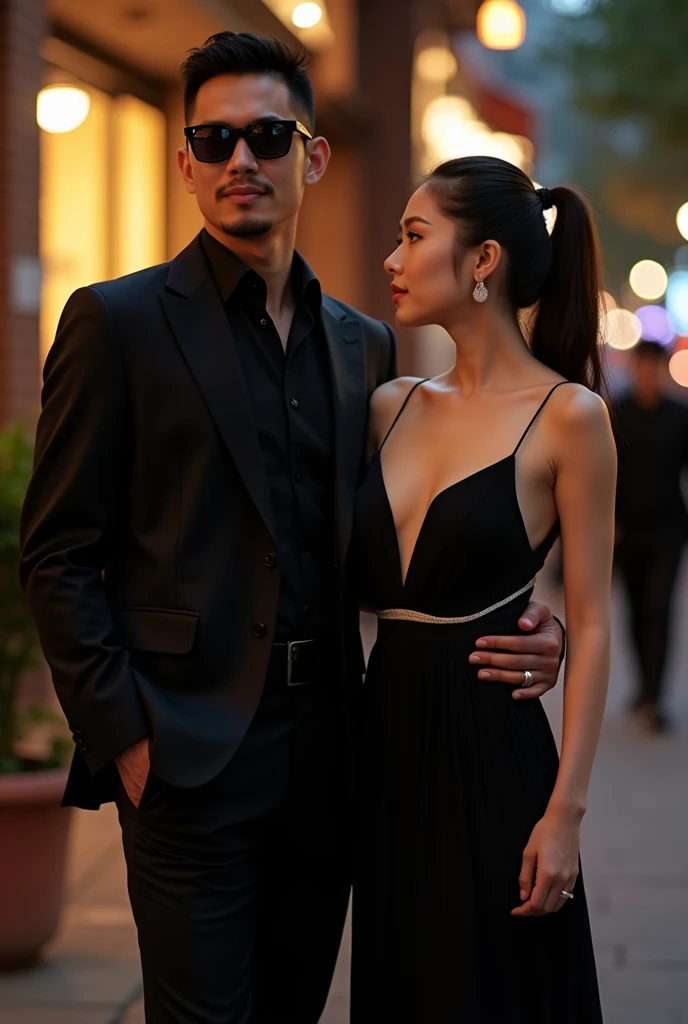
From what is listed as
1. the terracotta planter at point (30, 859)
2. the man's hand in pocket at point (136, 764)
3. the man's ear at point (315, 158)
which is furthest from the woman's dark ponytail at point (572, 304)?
the terracotta planter at point (30, 859)

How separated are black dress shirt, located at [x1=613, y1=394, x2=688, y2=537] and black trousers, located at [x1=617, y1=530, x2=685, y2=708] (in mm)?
85

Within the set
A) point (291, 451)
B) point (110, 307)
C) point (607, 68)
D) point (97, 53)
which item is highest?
point (607, 68)

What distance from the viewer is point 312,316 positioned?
3.29m

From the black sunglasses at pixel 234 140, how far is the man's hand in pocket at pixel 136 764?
1.20 metres

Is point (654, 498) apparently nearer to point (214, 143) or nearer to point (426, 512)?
point (426, 512)

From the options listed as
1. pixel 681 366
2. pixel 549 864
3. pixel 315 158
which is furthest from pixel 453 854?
pixel 681 366

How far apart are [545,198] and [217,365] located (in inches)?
34.5

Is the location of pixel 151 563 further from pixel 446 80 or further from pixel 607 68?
pixel 607 68

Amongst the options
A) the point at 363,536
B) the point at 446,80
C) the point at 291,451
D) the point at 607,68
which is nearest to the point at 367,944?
the point at 363,536

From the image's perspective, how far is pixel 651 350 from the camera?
29.5 ft

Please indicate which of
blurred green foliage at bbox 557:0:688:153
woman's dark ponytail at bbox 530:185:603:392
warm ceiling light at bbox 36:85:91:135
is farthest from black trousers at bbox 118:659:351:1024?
blurred green foliage at bbox 557:0:688:153

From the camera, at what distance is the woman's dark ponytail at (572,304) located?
10.6ft

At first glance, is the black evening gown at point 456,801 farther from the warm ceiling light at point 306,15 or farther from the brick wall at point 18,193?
the warm ceiling light at point 306,15

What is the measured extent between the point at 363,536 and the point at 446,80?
17651mm
